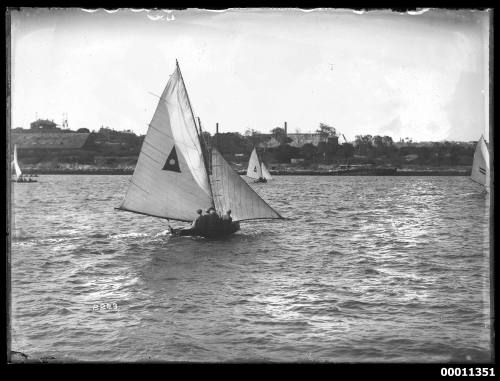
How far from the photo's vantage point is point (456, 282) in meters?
17.0

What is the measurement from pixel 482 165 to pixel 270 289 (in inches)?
281

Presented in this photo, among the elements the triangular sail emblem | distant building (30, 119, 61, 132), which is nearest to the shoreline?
the triangular sail emblem

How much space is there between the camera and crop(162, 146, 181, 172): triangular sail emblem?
979 inches

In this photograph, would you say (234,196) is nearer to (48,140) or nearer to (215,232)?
(215,232)

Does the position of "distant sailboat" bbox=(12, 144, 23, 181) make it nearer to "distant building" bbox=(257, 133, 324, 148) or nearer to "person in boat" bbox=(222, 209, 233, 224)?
"distant building" bbox=(257, 133, 324, 148)

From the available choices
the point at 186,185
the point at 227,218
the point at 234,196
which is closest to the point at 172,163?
the point at 186,185

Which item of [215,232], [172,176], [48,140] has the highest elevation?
[48,140]

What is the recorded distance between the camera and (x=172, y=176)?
82.4 feet

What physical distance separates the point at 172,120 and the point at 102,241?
18.4 ft

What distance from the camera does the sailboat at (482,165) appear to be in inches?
607

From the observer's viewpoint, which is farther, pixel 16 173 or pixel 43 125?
pixel 43 125

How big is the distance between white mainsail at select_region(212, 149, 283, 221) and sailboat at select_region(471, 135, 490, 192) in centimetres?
982
